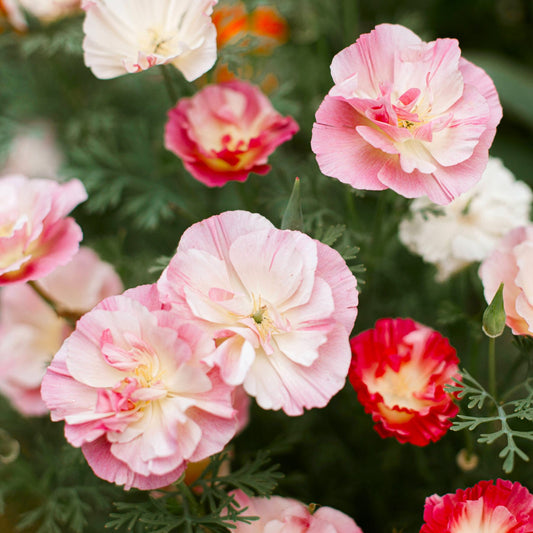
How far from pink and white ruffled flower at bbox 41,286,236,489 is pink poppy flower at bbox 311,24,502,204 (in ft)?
0.48

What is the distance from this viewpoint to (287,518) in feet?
1.39

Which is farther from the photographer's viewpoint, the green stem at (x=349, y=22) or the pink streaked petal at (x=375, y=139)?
the green stem at (x=349, y=22)

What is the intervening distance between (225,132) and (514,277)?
0.87 ft

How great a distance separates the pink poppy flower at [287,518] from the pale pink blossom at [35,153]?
1.75 ft

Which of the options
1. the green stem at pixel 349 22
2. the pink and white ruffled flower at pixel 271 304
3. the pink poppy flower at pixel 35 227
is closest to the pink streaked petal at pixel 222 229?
the pink and white ruffled flower at pixel 271 304

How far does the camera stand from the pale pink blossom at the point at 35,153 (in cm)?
83

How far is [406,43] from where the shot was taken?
1.47 ft

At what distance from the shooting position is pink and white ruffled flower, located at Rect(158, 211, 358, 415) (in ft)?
1.26

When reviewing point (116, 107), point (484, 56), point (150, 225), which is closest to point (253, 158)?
point (150, 225)

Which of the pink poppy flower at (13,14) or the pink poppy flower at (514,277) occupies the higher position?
the pink poppy flower at (13,14)

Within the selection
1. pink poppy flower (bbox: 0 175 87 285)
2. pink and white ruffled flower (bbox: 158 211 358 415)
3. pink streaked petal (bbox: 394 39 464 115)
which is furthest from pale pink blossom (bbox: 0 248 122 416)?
pink streaked petal (bbox: 394 39 464 115)

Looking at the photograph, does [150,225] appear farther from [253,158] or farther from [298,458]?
[298,458]

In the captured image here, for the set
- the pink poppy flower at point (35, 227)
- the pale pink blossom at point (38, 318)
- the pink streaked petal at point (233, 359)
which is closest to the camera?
the pink streaked petal at point (233, 359)

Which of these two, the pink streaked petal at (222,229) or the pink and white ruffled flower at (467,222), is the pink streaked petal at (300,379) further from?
the pink and white ruffled flower at (467,222)
